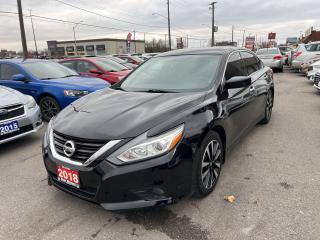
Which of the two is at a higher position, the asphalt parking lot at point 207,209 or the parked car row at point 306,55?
the parked car row at point 306,55

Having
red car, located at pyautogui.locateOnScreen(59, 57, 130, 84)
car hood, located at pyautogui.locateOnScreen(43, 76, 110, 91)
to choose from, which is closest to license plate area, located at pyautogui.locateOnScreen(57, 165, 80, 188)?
car hood, located at pyautogui.locateOnScreen(43, 76, 110, 91)

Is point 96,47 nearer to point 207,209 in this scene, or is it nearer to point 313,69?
point 313,69

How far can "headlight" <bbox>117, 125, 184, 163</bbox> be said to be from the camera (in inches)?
93.6

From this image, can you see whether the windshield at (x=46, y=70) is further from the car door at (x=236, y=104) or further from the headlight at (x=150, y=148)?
the headlight at (x=150, y=148)

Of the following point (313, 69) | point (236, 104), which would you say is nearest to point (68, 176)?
point (236, 104)

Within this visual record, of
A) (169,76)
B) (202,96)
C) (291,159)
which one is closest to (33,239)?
(202,96)

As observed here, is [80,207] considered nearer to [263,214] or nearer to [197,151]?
[197,151]

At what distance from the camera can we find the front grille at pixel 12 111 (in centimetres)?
443

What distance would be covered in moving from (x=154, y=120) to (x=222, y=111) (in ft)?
3.34

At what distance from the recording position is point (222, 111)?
128 inches

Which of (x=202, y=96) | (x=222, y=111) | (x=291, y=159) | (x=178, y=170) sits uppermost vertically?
(x=202, y=96)

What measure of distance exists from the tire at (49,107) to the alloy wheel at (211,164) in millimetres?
4310

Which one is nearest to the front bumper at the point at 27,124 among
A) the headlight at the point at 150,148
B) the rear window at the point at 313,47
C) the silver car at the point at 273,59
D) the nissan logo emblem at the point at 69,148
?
the nissan logo emblem at the point at 69,148

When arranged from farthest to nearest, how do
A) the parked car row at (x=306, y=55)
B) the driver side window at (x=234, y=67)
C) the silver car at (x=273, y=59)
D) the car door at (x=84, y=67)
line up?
the silver car at (x=273, y=59) → the parked car row at (x=306, y=55) → the car door at (x=84, y=67) → the driver side window at (x=234, y=67)
